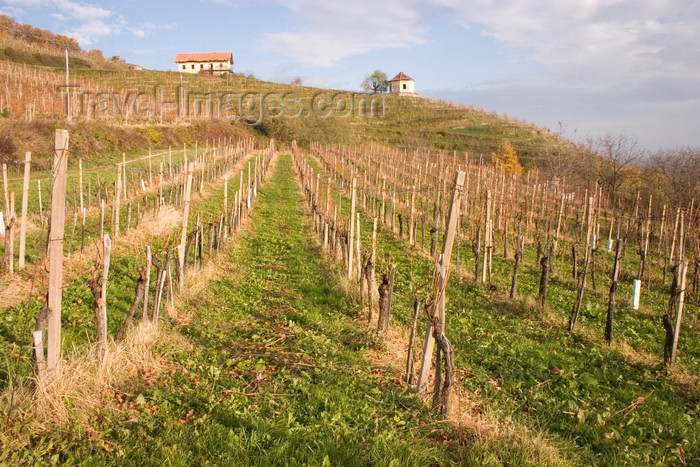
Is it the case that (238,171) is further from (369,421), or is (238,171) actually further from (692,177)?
(369,421)

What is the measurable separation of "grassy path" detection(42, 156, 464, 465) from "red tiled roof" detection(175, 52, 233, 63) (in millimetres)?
76122

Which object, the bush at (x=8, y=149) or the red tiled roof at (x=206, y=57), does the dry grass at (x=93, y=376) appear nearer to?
the bush at (x=8, y=149)

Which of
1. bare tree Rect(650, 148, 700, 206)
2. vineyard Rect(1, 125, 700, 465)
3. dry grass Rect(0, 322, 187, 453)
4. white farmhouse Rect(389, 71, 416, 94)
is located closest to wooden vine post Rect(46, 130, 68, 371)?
vineyard Rect(1, 125, 700, 465)

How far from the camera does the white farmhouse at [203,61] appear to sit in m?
75.0

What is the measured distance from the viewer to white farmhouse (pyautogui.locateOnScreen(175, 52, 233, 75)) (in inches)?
2953

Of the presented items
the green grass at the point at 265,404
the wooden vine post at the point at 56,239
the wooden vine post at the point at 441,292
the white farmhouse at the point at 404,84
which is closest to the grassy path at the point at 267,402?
the green grass at the point at 265,404

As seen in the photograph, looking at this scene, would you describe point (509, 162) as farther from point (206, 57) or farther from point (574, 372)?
point (206, 57)

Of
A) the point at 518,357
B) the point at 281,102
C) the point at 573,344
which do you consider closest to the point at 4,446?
the point at 518,357

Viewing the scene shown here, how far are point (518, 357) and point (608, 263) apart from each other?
7.24m

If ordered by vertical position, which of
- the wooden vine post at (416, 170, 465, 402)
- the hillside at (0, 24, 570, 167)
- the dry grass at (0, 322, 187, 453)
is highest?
the hillside at (0, 24, 570, 167)

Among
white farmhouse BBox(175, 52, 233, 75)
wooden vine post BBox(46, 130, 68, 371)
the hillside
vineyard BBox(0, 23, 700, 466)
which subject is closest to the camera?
vineyard BBox(0, 23, 700, 466)

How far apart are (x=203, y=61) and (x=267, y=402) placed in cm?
7988

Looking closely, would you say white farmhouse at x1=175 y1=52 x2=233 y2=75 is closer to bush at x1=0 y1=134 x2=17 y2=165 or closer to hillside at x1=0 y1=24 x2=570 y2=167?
hillside at x1=0 y1=24 x2=570 y2=167

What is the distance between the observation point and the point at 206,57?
247 ft
